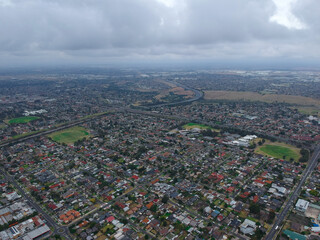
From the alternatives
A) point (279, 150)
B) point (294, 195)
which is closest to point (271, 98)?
point (279, 150)

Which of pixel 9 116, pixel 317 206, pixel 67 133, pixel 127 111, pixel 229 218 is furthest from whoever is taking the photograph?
pixel 127 111

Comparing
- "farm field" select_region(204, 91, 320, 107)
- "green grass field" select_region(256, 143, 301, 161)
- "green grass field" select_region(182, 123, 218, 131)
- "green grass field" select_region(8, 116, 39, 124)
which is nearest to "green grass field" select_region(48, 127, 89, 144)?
"green grass field" select_region(8, 116, 39, 124)

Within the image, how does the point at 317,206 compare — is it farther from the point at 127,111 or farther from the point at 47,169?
the point at 127,111

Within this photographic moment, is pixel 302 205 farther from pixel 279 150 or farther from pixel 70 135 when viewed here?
pixel 70 135

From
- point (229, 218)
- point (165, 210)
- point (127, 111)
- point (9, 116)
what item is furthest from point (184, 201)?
point (9, 116)

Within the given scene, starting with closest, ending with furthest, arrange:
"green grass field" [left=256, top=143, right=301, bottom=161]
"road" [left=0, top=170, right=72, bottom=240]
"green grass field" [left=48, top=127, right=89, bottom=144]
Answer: "road" [left=0, top=170, right=72, bottom=240]
"green grass field" [left=256, top=143, right=301, bottom=161]
"green grass field" [left=48, top=127, right=89, bottom=144]

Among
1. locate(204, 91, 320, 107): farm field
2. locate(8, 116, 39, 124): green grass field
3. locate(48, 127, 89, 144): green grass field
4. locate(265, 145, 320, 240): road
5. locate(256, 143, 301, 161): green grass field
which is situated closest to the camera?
locate(265, 145, 320, 240): road

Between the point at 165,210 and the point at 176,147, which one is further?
the point at 176,147

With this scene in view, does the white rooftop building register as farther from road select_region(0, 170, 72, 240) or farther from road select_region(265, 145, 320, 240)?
road select_region(0, 170, 72, 240)

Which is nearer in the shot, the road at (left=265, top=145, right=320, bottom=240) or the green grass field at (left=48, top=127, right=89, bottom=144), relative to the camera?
the road at (left=265, top=145, right=320, bottom=240)
